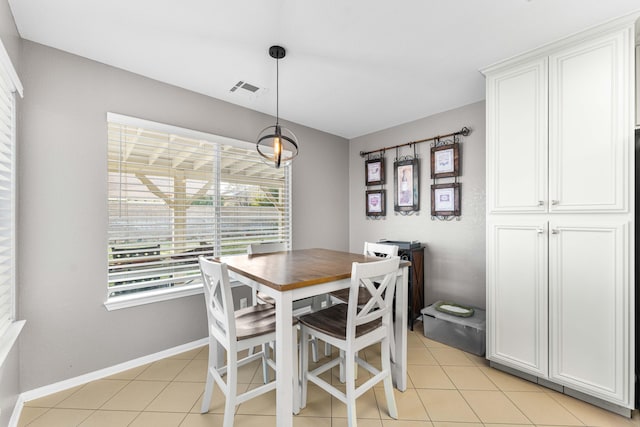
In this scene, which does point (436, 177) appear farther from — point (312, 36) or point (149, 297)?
point (149, 297)

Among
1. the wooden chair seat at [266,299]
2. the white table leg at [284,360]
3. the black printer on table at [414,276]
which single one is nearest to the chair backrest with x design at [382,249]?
the black printer on table at [414,276]

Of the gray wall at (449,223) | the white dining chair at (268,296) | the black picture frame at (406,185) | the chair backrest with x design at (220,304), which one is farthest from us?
the black picture frame at (406,185)

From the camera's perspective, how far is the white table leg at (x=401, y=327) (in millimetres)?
1910

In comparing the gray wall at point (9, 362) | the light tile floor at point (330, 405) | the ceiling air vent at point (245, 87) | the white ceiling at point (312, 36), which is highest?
the white ceiling at point (312, 36)

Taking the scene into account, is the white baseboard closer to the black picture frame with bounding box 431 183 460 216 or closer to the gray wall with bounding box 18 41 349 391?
the gray wall with bounding box 18 41 349 391

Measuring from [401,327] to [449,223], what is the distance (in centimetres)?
163

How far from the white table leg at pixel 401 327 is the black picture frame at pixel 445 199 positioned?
1.46 meters

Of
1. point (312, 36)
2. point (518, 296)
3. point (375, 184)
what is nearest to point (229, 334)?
point (312, 36)

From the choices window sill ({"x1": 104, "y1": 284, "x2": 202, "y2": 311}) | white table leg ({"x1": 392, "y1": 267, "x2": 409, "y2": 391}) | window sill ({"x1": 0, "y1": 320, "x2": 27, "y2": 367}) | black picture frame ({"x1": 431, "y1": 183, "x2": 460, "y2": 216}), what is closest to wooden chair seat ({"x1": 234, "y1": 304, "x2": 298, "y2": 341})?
white table leg ({"x1": 392, "y1": 267, "x2": 409, "y2": 391})

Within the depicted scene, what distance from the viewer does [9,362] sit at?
5.30 ft

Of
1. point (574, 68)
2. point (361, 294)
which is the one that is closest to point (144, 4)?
point (361, 294)

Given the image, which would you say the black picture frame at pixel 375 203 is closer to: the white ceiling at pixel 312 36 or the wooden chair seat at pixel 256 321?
the white ceiling at pixel 312 36

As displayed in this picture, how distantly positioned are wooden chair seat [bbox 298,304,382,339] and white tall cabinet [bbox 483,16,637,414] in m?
1.19

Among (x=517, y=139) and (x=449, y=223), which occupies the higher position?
(x=517, y=139)
